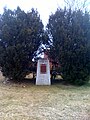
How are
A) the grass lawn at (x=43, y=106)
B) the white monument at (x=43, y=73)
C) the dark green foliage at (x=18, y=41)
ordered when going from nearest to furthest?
the grass lawn at (x=43, y=106)
the dark green foliage at (x=18, y=41)
the white monument at (x=43, y=73)

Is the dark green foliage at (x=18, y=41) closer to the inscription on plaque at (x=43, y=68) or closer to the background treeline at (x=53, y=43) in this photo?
the background treeline at (x=53, y=43)

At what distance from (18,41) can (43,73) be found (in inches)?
54.1

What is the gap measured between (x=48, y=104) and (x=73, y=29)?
369cm

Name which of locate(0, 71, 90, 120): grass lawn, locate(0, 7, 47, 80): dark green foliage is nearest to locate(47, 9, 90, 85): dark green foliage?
locate(0, 7, 47, 80): dark green foliage

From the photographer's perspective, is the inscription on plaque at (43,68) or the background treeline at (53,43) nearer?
the background treeline at (53,43)

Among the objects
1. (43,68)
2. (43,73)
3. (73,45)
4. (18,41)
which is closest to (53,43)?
(73,45)

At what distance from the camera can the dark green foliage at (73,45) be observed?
820cm

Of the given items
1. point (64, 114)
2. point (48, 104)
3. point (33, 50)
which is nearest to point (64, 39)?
point (33, 50)

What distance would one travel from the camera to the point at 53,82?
29.4 ft

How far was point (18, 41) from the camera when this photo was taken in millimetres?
8234

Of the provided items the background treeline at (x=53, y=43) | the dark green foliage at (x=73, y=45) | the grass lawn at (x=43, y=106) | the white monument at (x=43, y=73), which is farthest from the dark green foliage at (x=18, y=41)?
the grass lawn at (x=43, y=106)

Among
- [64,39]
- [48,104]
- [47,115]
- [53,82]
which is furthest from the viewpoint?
[53,82]

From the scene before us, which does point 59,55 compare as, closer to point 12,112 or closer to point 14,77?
point 14,77

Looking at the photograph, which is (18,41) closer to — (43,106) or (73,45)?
(73,45)
